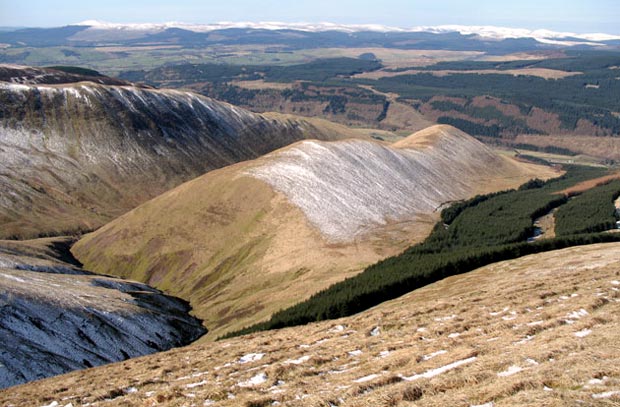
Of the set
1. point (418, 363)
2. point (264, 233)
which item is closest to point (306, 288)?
point (264, 233)

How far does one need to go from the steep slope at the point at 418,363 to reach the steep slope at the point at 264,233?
44.0 meters

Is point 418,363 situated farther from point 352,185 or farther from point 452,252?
point 352,185

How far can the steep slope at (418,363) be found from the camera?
76.1 feet

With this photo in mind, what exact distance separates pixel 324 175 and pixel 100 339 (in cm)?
9345

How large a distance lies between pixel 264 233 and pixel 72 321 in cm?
5707

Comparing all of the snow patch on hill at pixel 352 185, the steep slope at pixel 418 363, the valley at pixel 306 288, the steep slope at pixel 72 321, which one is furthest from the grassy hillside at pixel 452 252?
the steep slope at pixel 418 363

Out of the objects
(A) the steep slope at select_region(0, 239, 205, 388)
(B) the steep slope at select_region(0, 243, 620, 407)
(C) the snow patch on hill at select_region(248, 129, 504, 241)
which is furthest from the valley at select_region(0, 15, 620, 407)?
(C) the snow patch on hill at select_region(248, 129, 504, 241)

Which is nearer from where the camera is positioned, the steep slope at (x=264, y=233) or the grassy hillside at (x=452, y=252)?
the grassy hillside at (x=452, y=252)

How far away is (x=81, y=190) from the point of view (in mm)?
188250

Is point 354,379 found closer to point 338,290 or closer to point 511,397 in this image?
point 511,397

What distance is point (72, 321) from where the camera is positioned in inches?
2940

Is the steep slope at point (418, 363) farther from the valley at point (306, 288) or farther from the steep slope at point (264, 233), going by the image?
the steep slope at point (264, 233)

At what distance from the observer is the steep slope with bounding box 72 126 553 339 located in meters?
107

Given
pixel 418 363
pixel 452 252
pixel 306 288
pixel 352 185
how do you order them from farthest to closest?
pixel 352 185 → pixel 452 252 → pixel 306 288 → pixel 418 363
